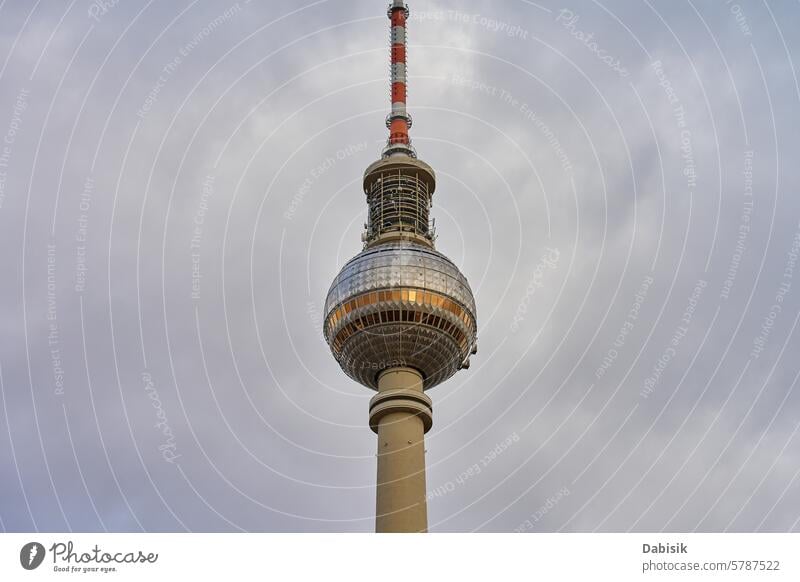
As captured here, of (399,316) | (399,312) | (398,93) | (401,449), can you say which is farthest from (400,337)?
(398,93)

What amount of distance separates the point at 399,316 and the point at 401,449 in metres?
11.6

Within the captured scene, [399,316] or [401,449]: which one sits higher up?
[399,316]

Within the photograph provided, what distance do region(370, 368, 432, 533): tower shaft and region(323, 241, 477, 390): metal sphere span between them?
2015mm

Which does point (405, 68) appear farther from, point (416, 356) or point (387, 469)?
point (387, 469)

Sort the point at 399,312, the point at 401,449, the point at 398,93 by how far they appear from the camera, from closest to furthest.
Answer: the point at 401,449, the point at 399,312, the point at 398,93

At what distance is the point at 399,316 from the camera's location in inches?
3029

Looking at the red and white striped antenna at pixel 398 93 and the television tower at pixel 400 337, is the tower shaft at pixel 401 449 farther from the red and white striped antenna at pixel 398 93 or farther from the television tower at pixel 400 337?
the red and white striped antenna at pixel 398 93

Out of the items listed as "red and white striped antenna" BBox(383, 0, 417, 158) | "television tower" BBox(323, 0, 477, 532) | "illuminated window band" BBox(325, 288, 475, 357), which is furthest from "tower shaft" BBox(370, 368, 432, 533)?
"red and white striped antenna" BBox(383, 0, 417, 158)

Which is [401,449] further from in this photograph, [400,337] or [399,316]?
[399,316]

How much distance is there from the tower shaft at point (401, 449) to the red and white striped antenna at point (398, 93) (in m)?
28.2

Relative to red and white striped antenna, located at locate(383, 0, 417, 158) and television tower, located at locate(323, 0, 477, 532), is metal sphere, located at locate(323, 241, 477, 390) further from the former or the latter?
red and white striped antenna, located at locate(383, 0, 417, 158)

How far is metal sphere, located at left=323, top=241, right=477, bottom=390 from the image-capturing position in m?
77.2
